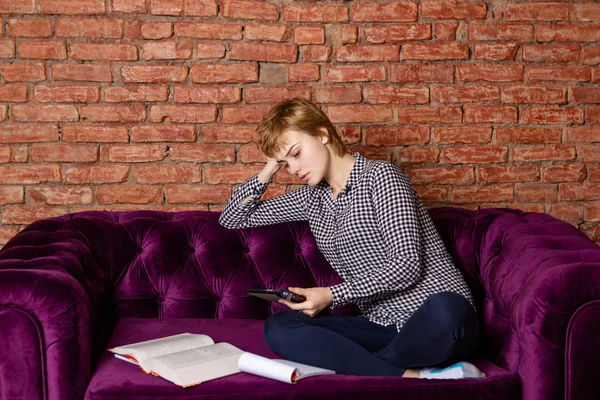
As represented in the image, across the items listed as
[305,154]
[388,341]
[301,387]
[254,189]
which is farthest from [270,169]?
[301,387]

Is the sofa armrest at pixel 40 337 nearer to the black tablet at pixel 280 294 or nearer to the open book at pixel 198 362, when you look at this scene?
the open book at pixel 198 362

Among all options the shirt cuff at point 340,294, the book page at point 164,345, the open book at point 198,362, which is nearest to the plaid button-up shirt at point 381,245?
the shirt cuff at point 340,294

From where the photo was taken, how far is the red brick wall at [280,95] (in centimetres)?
274

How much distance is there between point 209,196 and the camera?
2844mm

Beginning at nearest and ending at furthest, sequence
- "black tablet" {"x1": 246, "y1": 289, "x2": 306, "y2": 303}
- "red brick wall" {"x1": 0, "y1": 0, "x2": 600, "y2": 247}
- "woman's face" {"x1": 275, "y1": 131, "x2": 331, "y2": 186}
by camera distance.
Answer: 1. "black tablet" {"x1": 246, "y1": 289, "x2": 306, "y2": 303}
2. "woman's face" {"x1": 275, "y1": 131, "x2": 331, "y2": 186}
3. "red brick wall" {"x1": 0, "y1": 0, "x2": 600, "y2": 247}

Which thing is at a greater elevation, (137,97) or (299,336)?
(137,97)

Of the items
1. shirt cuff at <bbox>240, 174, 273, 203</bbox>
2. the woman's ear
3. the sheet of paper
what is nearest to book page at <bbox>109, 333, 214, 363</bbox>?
the sheet of paper

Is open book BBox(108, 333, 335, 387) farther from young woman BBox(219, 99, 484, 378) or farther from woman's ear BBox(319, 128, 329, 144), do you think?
woman's ear BBox(319, 128, 329, 144)

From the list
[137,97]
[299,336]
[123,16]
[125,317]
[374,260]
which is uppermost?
[123,16]

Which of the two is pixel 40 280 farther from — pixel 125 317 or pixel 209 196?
pixel 209 196

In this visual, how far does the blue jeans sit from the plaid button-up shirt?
14 centimetres

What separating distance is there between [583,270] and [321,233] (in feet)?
2.95

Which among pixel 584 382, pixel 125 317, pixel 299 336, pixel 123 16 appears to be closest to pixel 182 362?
pixel 299 336

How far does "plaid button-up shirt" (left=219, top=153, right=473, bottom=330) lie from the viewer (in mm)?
2033
